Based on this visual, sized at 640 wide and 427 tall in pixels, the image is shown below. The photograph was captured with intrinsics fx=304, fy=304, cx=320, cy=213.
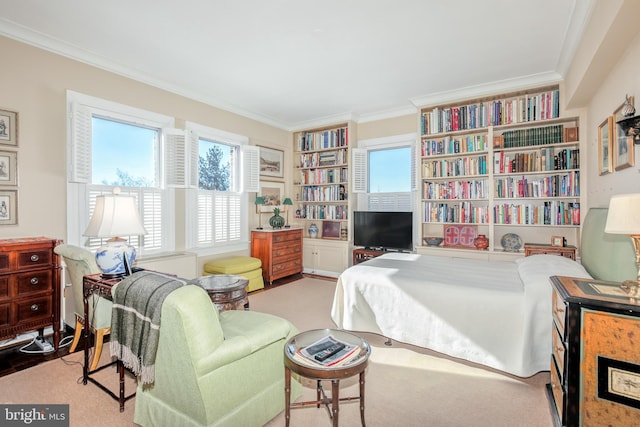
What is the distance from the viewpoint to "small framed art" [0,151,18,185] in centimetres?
273

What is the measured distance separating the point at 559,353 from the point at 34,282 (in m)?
3.88

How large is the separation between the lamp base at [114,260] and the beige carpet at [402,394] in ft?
2.67

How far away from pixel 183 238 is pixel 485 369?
12.6 feet

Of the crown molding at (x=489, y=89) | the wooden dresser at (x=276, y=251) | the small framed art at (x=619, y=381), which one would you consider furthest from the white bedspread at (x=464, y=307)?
the crown molding at (x=489, y=89)

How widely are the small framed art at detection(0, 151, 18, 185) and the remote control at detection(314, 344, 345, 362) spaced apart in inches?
128

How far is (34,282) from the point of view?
2.60 m

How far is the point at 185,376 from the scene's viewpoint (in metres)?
1.46

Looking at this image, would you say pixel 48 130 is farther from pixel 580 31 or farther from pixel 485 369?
pixel 580 31

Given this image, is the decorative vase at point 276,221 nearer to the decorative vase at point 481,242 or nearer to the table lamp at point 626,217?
the decorative vase at point 481,242

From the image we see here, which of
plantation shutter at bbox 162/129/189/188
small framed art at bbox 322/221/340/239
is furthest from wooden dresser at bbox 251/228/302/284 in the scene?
plantation shutter at bbox 162/129/189/188

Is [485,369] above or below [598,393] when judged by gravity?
below

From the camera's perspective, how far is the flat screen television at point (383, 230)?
480cm

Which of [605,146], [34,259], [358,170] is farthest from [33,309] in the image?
Result: [605,146]

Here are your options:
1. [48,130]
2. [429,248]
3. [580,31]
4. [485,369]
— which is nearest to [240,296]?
[485,369]
